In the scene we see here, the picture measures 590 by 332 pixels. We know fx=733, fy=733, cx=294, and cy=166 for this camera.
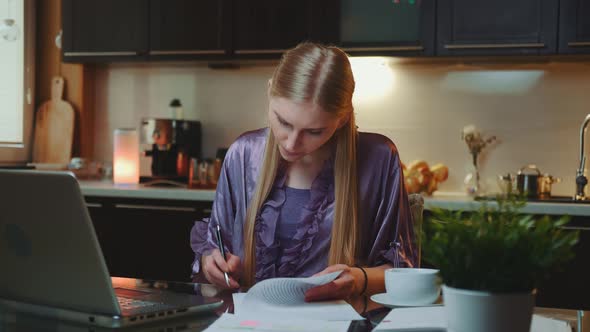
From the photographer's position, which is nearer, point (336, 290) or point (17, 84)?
point (336, 290)

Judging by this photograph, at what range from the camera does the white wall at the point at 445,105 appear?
3.38 m

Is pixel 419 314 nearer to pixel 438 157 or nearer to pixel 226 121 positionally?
pixel 438 157

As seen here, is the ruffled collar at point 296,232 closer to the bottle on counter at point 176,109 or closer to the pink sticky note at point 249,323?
the pink sticky note at point 249,323

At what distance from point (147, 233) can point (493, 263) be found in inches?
107

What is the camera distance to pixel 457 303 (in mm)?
926

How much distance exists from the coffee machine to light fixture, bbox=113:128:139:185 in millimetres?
91

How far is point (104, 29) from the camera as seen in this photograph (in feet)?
12.4

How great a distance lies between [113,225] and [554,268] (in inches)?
111

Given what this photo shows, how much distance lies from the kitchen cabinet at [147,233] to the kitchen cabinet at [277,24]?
2.65ft

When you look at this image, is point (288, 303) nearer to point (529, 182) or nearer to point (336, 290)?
point (336, 290)

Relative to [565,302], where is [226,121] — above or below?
above

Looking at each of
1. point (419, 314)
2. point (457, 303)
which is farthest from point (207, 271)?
point (457, 303)

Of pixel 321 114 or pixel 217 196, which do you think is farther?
pixel 217 196

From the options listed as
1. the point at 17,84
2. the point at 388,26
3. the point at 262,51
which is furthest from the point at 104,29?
the point at 388,26
